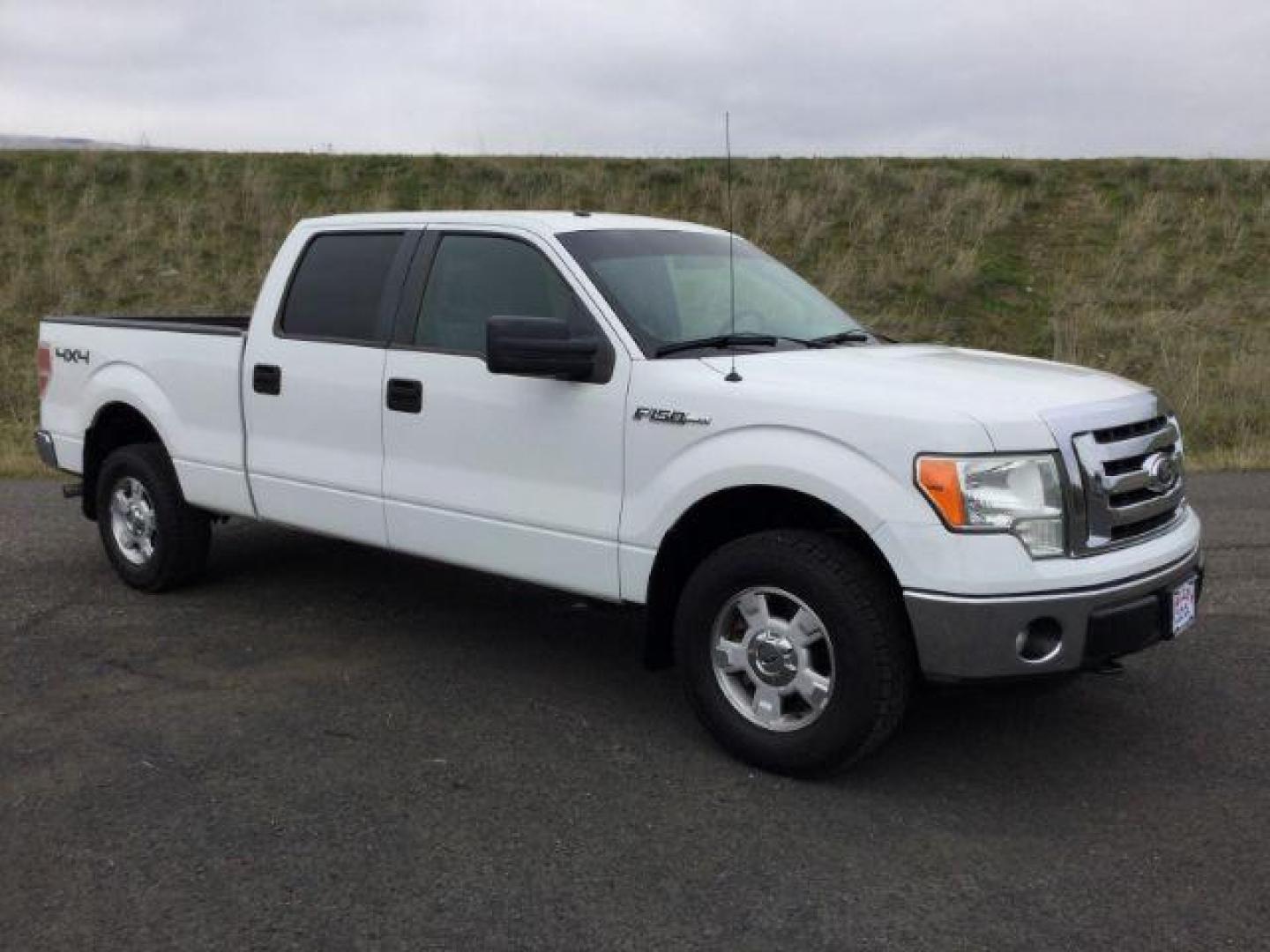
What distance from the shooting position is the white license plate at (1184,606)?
4273 millimetres

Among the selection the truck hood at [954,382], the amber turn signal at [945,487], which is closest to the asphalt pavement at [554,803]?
the amber turn signal at [945,487]

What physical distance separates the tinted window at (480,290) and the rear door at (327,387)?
0.21 m

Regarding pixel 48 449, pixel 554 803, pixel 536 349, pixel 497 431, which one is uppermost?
pixel 536 349

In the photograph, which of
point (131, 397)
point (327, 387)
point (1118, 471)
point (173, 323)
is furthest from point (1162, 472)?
point (173, 323)

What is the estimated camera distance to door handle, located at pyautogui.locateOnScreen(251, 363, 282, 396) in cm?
574

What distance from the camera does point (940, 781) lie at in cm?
430

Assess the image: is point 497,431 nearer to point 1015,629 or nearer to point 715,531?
point 715,531

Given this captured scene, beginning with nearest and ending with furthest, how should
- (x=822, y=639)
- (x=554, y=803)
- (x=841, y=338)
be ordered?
(x=554, y=803) → (x=822, y=639) → (x=841, y=338)

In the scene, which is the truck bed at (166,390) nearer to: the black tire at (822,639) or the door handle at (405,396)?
the door handle at (405,396)

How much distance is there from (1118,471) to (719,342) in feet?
4.75

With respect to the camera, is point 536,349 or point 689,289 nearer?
point 536,349

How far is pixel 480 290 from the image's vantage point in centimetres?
521

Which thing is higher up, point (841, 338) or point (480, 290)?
point (480, 290)

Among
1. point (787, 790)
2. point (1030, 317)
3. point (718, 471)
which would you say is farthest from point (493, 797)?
point (1030, 317)
